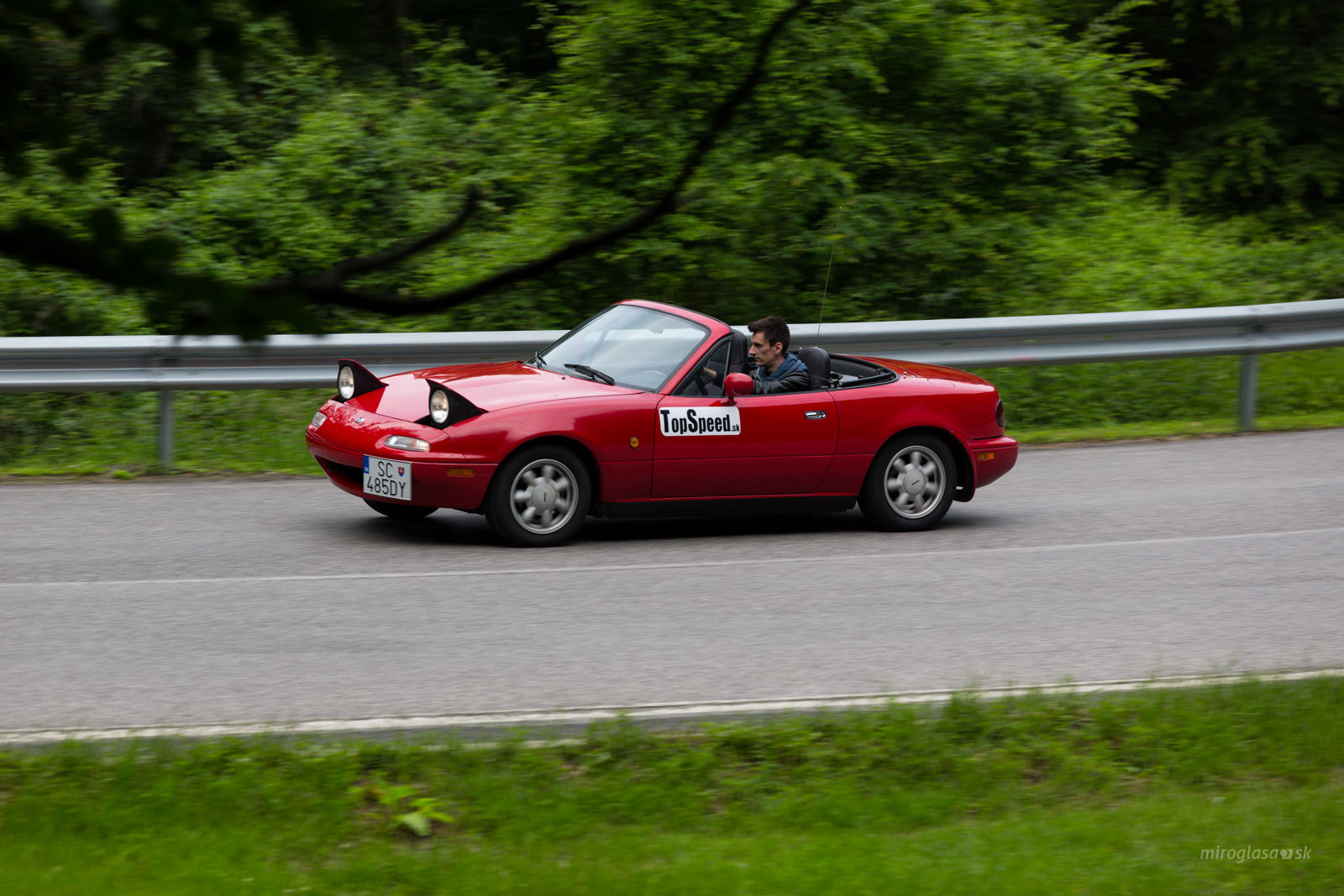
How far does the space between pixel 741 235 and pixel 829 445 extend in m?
6.80

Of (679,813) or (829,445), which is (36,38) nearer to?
(679,813)

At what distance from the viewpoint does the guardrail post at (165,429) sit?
11047 millimetres

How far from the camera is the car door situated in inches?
355

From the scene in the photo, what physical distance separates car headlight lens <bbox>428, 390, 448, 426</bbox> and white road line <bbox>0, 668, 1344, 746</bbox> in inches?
121

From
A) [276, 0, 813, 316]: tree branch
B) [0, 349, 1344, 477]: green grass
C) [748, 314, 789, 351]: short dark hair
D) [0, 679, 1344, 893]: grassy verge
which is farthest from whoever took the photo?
[0, 349, 1344, 477]: green grass

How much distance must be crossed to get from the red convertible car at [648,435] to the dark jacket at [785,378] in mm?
68

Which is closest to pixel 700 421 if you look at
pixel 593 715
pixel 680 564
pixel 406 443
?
pixel 680 564

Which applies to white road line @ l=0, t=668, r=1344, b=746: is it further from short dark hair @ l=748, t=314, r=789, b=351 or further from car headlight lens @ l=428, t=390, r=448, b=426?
short dark hair @ l=748, t=314, r=789, b=351

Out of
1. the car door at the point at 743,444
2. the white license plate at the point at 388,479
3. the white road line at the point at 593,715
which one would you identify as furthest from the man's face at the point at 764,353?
the white road line at the point at 593,715

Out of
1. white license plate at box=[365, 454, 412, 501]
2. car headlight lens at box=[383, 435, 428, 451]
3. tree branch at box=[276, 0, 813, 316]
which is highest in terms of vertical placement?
tree branch at box=[276, 0, 813, 316]

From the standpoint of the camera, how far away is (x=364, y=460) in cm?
870

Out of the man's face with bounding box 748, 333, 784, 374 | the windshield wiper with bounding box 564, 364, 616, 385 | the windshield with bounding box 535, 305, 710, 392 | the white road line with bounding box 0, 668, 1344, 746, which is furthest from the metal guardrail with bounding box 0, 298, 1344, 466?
the white road line with bounding box 0, 668, 1344, 746

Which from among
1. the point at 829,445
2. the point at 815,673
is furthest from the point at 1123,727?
the point at 829,445

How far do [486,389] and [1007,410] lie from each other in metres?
6.68
